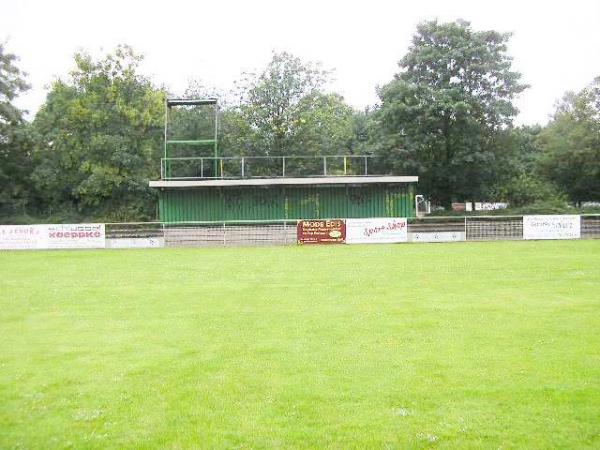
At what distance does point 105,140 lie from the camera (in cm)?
4569

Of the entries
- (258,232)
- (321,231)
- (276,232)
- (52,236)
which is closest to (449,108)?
(321,231)

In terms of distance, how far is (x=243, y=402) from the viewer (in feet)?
24.4

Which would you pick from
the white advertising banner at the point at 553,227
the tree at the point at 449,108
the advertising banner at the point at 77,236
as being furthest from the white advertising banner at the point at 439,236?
the advertising banner at the point at 77,236

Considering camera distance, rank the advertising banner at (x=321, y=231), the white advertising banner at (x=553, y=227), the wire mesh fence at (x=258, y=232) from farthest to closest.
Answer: the advertising banner at (x=321, y=231) → the wire mesh fence at (x=258, y=232) → the white advertising banner at (x=553, y=227)

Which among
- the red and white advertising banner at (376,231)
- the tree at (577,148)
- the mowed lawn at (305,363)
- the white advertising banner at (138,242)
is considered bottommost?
the mowed lawn at (305,363)

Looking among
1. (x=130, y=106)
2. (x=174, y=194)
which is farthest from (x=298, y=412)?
(x=130, y=106)

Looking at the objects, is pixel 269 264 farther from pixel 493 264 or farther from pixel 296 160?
pixel 296 160

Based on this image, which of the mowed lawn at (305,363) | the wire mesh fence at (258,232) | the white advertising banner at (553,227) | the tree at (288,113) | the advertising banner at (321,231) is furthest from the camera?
the tree at (288,113)

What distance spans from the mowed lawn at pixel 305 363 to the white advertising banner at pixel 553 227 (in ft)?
54.0

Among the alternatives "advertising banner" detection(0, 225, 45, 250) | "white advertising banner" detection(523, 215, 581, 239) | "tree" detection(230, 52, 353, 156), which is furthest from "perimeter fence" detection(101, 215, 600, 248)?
"tree" detection(230, 52, 353, 156)

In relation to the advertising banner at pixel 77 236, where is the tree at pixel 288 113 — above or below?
above

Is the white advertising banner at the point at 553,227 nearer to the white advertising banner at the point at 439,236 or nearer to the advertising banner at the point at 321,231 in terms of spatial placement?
the white advertising banner at the point at 439,236

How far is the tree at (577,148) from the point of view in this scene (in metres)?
48.1

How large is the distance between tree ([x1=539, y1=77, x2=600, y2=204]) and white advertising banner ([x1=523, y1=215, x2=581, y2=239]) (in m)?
15.4
